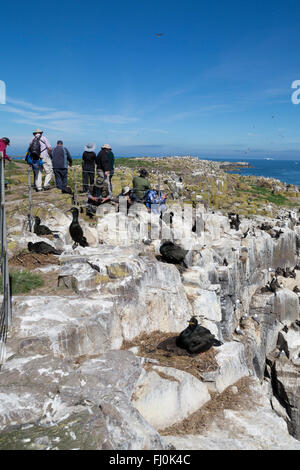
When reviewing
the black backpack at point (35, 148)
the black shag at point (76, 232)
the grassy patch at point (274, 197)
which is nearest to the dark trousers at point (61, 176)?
the black backpack at point (35, 148)

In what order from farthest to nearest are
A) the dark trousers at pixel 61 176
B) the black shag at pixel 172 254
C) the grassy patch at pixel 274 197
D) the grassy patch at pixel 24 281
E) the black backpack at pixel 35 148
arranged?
the grassy patch at pixel 274 197
the dark trousers at pixel 61 176
the black backpack at pixel 35 148
the black shag at pixel 172 254
the grassy patch at pixel 24 281

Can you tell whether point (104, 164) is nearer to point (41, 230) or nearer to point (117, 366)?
point (41, 230)

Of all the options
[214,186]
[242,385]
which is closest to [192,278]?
[242,385]

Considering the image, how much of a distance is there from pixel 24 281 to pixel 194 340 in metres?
3.93

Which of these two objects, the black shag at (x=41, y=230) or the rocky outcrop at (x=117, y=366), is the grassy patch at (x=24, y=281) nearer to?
the rocky outcrop at (x=117, y=366)

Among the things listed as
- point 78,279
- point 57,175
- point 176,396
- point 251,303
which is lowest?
point 251,303

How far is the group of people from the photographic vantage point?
12742 millimetres

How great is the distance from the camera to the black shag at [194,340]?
21.3 ft

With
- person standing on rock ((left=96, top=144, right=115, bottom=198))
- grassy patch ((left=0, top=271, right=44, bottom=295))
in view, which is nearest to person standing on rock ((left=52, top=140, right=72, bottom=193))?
person standing on rock ((left=96, top=144, right=115, bottom=198))

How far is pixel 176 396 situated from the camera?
517cm

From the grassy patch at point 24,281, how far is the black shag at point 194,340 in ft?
11.1
